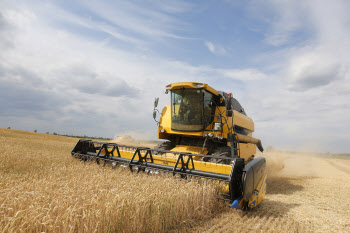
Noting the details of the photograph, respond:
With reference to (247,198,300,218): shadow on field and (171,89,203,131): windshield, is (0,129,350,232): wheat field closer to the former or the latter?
(247,198,300,218): shadow on field

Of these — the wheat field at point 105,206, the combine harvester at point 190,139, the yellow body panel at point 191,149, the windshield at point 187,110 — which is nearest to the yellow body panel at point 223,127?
the combine harvester at point 190,139

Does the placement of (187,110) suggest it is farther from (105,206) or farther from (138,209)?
(105,206)

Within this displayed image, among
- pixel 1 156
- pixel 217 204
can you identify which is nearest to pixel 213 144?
pixel 217 204

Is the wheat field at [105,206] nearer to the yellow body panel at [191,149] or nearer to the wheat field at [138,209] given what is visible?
the wheat field at [138,209]

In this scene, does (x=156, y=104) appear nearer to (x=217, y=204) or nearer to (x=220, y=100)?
(x=220, y=100)

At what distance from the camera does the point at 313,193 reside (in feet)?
21.5

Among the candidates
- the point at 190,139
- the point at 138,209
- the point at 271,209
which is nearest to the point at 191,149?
the point at 190,139

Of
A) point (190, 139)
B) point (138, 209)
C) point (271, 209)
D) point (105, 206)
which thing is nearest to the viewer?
point (105, 206)

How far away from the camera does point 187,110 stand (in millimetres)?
6262

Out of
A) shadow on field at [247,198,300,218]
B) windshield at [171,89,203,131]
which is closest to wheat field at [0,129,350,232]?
shadow on field at [247,198,300,218]

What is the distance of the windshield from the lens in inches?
→ 242

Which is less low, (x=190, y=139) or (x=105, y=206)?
(x=190, y=139)

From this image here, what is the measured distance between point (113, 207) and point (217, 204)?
6.55 feet

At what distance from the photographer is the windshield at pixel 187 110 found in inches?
242
